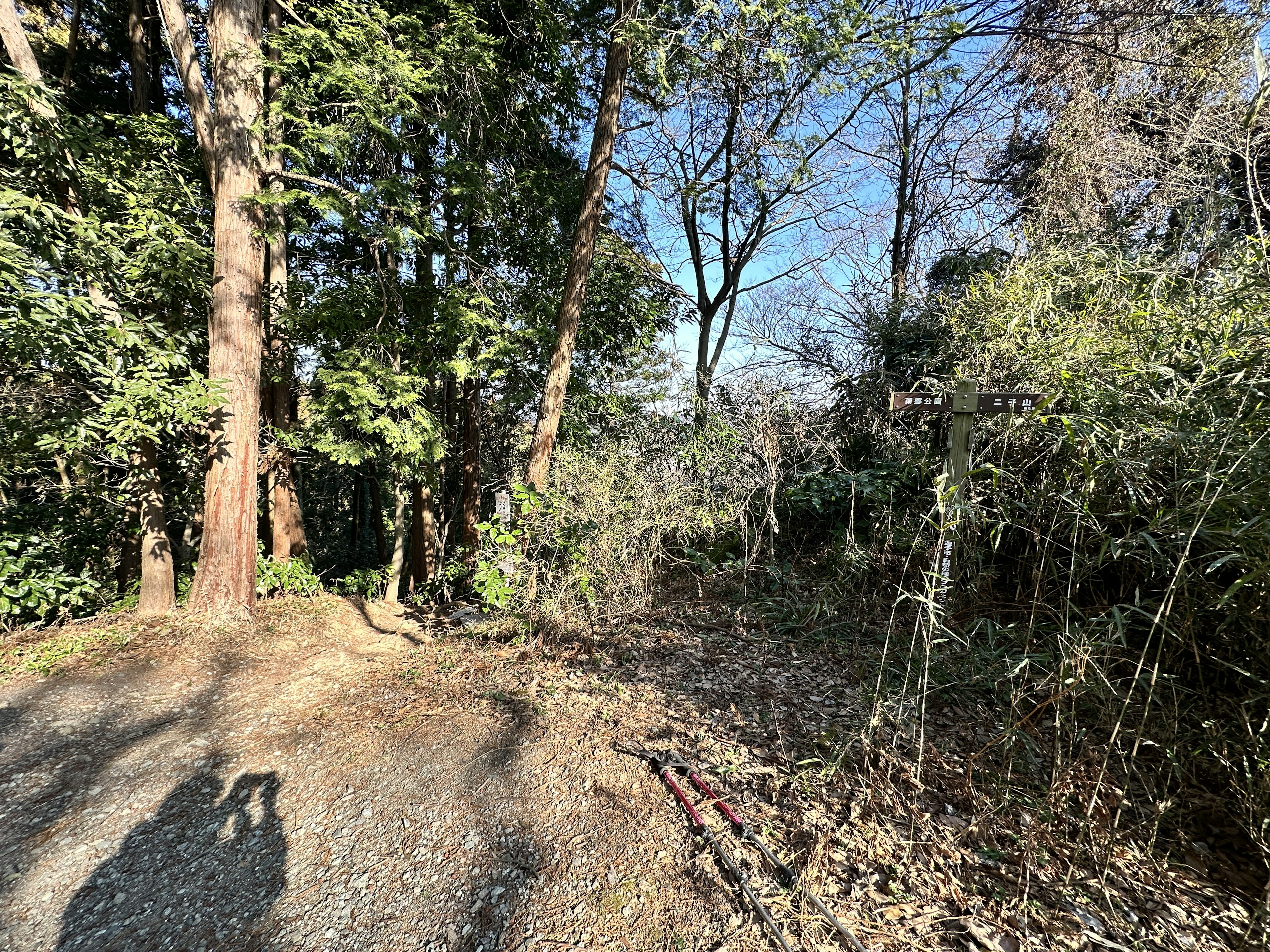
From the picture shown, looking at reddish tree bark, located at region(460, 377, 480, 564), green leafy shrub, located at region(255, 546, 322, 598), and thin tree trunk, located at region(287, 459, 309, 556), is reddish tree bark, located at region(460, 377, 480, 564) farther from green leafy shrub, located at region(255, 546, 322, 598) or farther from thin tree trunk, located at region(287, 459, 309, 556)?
thin tree trunk, located at region(287, 459, 309, 556)

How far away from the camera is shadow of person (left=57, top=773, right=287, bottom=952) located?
1.93m

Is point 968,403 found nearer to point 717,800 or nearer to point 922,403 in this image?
point 922,403

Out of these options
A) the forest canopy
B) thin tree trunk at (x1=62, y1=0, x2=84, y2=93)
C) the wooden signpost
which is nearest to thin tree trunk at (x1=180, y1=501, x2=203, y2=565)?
the forest canopy

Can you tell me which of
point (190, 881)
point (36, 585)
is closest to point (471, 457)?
point (36, 585)

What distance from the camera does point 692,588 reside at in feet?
19.0

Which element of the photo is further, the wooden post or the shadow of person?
the wooden post

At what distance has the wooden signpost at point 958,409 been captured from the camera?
3.28m

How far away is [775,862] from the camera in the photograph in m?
2.12

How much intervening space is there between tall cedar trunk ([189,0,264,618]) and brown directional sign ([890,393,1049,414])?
5624mm

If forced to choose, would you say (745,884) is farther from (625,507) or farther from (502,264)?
(502,264)

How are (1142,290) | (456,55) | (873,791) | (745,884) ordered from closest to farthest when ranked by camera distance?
(745,884), (873,791), (1142,290), (456,55)

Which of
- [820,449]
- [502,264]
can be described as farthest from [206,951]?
[502,264]

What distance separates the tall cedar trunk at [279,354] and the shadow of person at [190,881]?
394 cm

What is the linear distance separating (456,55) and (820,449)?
585 cm
